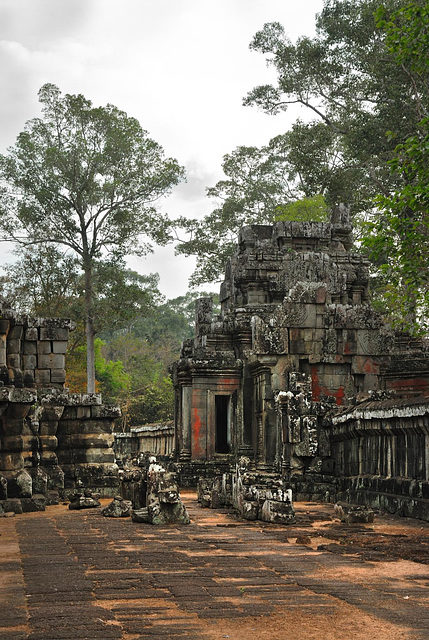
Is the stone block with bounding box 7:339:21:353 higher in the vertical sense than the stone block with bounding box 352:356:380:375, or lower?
higher

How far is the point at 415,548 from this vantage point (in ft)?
23.9

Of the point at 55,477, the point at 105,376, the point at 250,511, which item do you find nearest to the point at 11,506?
the point at 55,477

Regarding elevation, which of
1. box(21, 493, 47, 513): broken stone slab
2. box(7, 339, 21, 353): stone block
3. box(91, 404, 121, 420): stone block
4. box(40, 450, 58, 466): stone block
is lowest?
box(21, 493, 47, 513): broken stone slab

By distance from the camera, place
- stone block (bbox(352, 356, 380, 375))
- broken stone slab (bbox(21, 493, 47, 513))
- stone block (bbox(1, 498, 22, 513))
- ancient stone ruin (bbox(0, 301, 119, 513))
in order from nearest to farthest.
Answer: stone block (bbox(1, 498, 22, 513)) → broken stone slab (bbox(21, 493, 47, 513)) → ancient stone ruin (bbox(0, 301, 119, 513)) → stone block (bbox(352, 356, 380, 375))

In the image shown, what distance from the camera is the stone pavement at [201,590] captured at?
4340mm

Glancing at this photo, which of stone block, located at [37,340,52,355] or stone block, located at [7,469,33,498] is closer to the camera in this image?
stone block, located at [7,469,33,498]

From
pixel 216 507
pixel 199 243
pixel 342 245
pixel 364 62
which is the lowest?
pixel 216 507

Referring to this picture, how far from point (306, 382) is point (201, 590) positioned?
9951 millimetres

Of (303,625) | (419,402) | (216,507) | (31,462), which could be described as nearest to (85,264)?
(31,462)

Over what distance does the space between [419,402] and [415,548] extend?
8.58 ft

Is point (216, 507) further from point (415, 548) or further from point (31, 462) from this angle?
point (415, 548)

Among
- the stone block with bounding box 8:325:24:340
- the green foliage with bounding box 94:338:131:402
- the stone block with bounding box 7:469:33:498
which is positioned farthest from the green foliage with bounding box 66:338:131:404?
the stone block with bounding box 7:469:33:498

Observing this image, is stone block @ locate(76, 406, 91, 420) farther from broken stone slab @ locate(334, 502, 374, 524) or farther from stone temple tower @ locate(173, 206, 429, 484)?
broken stone slab @ locate(334, 502, 374, 524)

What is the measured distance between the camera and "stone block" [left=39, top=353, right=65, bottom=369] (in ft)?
54.5
